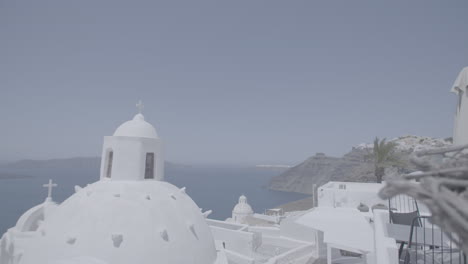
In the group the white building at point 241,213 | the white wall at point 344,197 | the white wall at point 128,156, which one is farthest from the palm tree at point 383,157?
the white wall at point 128,156

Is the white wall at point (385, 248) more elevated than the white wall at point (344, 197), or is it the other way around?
the white wall at point (385, 248)

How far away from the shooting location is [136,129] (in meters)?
11.5

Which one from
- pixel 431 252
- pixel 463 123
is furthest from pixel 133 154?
pixel 463 123

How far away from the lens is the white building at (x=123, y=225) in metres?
7.91

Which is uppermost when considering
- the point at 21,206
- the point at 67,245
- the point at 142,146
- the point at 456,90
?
the point at 456,90

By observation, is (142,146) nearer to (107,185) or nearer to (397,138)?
(107,185)

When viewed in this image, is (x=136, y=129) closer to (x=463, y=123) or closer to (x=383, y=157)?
(x=463, y=123)

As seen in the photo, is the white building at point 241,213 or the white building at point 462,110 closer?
the white building at point 462,110

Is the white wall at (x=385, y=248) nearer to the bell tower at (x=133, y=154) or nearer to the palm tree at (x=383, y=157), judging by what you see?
the bell tower at (x=133, y=154)

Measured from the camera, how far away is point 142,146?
11.2 m

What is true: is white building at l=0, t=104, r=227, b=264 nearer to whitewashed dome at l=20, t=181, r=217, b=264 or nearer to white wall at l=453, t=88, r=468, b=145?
whitewashed dome at l=20, t=181, r=217, b=264

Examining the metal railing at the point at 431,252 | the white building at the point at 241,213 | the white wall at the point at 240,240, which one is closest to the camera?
the metal railing at the point at 431,252

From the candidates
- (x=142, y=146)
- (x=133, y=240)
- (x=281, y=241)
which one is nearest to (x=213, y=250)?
(x=133, y=240)

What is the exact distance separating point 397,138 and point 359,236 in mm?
44987
